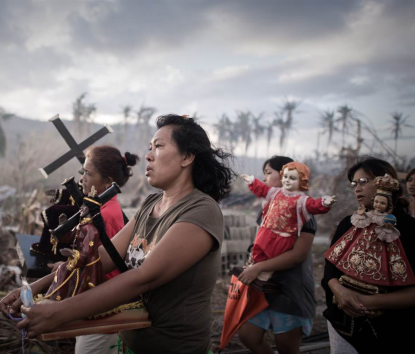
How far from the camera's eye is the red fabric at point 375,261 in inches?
79.2

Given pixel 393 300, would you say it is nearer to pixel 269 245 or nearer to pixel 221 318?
pixel 269 245

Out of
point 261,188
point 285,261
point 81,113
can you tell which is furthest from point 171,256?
point 81,113

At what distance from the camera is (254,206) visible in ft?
64.2

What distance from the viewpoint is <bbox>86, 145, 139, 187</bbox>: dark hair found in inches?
114

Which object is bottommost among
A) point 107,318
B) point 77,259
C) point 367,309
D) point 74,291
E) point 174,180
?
point 367,309

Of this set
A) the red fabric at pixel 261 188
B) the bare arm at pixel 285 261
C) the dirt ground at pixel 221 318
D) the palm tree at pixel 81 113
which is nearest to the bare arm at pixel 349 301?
the bare arm at pixel 285 261

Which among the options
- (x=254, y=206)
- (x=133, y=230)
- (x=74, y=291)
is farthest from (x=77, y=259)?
(x=254, y=206)

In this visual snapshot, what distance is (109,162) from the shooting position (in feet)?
9.66

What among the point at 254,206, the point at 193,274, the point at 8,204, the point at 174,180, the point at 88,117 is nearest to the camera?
the point at 193,274

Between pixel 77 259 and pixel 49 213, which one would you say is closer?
pixel 77 259

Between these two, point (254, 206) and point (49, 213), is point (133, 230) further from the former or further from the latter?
point (254, 206)

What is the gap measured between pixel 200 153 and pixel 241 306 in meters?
1.73

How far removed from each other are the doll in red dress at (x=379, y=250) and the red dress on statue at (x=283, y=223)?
75 centimetres

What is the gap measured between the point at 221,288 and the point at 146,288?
5701 mm
